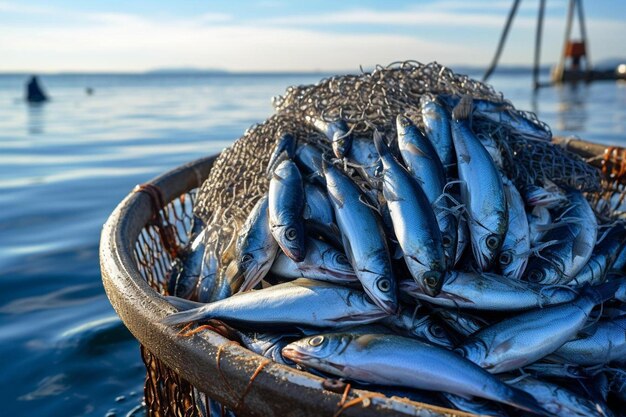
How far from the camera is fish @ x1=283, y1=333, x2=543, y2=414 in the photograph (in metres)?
1.92

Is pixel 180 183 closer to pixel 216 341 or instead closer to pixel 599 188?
pixel 216 341

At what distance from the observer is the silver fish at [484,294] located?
2.33 metres

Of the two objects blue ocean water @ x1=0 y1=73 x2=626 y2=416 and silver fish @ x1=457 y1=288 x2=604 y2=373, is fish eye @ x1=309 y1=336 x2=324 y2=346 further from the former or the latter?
blue ocean water @ x1=0 y1=73 x2=626 y2=416

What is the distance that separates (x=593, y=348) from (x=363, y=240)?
1053 mm

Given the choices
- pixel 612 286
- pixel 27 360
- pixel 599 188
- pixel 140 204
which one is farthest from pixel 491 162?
pixel 27 360

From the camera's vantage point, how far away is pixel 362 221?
2.48 metres

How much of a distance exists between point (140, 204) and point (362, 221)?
1673 mm

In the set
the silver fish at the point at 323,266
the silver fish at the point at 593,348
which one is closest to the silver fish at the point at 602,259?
the silver fish at the point at 593,348

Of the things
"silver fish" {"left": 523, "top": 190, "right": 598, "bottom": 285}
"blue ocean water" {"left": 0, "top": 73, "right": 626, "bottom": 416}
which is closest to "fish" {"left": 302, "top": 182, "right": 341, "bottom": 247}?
"silver fish" {"left": 523, "top": 190, "right": 598, "bottom": 285}

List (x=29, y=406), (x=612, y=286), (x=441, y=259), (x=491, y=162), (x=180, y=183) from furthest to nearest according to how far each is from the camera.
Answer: (x=180, y=183) < (x=29, y=406) < (x=491, y=162) < (x=612, y=286) < (x=441, y=259)

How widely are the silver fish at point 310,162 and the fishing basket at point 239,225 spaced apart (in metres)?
0.17

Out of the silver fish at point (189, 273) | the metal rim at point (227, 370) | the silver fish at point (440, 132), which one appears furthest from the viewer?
the silver fish at point (189, 273)

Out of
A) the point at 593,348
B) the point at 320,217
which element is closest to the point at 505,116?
the point at 320,217

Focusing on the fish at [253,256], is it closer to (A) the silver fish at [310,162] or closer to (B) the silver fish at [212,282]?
(B) the silver fish at [212,282]
